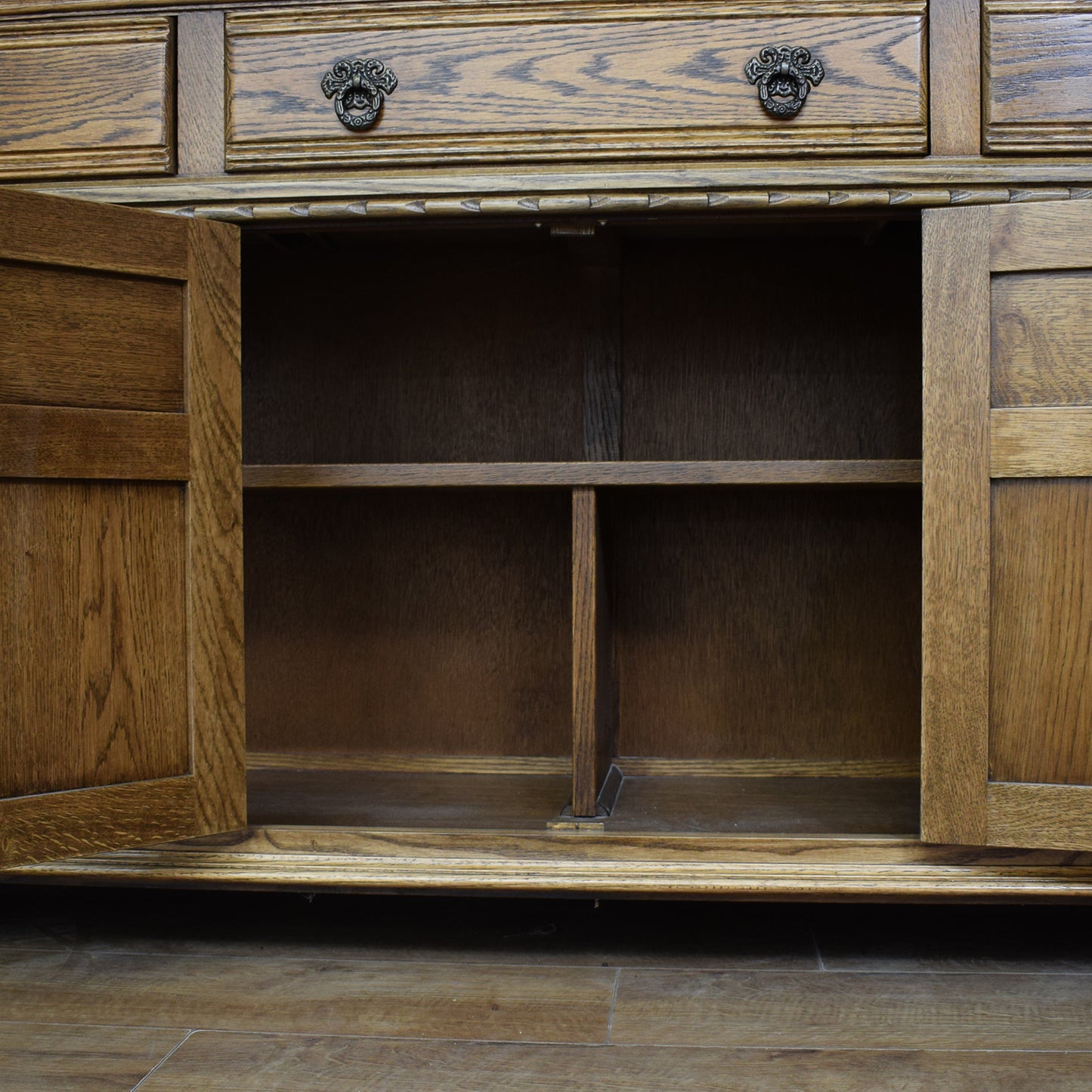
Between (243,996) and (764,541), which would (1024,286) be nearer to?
(764,541)

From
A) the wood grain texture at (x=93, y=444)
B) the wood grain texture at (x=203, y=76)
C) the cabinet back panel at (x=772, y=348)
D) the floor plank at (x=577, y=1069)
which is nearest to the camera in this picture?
the floor plank at (x=577, y=1069)

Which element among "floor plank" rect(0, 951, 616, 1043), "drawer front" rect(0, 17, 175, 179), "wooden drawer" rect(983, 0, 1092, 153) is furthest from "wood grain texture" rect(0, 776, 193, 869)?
"wooden drawer" rect(983, 0, 1092, 153)

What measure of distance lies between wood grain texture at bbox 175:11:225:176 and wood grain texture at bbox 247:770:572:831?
0.64 metres

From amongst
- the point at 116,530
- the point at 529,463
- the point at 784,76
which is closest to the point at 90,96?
the point at 116,530

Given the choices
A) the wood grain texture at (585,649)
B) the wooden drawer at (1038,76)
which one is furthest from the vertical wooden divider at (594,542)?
the wooden drawer at (1038,76)

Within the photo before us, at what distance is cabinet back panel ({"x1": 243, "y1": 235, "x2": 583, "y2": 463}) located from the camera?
1.28m

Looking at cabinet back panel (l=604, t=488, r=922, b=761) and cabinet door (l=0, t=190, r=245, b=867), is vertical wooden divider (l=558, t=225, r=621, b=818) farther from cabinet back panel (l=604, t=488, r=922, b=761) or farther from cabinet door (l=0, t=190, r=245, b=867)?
cabinet door (l=0, t=190, r=245, b=867)

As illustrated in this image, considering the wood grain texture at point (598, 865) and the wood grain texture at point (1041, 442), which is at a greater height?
the wood grain texture at point (1041, 442)

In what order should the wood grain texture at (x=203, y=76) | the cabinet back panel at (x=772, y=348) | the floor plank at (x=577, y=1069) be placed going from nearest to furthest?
the floor plank at (x=577, y=1069) → the wood grain texture at (x=203, y=76) → the cabinet back panel at (x=772, y=348)

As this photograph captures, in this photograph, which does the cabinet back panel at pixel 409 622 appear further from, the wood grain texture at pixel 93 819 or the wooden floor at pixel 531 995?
the wood grain texture at pixel 93 819

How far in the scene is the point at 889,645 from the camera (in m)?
1.25

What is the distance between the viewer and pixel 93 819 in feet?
2.78

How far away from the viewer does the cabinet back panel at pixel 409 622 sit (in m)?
1.30

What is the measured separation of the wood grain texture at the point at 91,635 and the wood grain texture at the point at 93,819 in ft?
0.03
